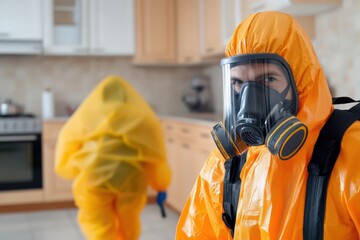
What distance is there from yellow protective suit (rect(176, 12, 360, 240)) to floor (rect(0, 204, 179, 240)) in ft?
8.29

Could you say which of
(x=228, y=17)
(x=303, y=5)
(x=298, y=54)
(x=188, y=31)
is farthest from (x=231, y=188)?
(x=188, y=31)

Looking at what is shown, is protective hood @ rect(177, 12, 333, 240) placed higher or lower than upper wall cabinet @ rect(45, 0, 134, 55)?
lower

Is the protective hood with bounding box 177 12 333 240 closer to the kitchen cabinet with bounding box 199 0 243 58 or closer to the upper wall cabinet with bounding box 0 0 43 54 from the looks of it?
the kitchen cabinet with bounding box 199 0 243 58

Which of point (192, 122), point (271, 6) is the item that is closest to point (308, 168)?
point (271, 6)

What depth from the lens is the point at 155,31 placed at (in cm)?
487

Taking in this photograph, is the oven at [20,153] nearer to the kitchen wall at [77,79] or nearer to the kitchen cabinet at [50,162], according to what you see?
the kitchen cabinet at [50,162]

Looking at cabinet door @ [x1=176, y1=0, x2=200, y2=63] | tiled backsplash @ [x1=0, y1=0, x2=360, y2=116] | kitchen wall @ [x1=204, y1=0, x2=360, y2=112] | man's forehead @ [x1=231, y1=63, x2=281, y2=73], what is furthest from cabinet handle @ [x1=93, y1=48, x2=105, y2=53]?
man's forehead @ [x1=231, y1=63, x2=281, y2=73]

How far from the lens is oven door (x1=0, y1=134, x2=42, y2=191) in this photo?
4.24 meters

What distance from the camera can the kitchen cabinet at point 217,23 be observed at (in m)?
3.63

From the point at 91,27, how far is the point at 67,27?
0.23 metres

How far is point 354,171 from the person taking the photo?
2.77 feet

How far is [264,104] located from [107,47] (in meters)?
3.90

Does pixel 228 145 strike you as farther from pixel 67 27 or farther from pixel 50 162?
pixel 67 27

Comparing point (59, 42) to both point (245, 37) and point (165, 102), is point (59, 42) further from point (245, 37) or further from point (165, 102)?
point (245, 37)
